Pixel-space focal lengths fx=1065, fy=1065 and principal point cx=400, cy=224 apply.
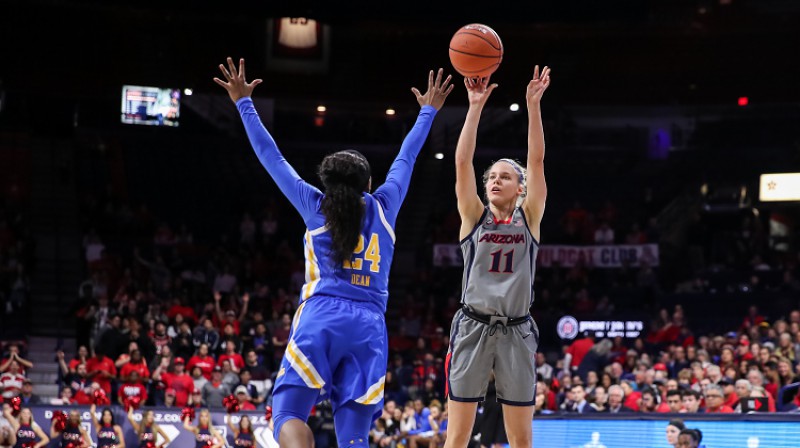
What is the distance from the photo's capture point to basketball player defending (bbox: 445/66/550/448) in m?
6.08

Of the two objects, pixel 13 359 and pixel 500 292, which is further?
pixel 13 359

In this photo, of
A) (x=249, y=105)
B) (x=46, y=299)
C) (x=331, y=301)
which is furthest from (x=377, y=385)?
(x=46, y=299)

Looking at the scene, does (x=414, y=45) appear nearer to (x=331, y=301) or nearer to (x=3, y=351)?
(x=3, y=351)

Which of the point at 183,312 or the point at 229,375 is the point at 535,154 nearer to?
the point at 229,375

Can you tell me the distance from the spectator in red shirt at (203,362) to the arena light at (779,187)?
44.9 feet

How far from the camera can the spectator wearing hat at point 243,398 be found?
1714cm

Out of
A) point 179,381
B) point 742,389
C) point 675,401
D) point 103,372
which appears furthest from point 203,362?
point 742,389

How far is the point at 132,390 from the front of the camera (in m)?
17.5

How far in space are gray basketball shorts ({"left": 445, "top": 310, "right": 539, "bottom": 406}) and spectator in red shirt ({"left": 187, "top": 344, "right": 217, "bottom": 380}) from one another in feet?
41.5

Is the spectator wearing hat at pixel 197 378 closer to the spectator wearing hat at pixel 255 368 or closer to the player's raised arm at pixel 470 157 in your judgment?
the spectator wearing hat at pixel 255 368

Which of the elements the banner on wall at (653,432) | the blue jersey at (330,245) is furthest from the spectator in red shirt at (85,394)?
the blue jersey at (330,245)

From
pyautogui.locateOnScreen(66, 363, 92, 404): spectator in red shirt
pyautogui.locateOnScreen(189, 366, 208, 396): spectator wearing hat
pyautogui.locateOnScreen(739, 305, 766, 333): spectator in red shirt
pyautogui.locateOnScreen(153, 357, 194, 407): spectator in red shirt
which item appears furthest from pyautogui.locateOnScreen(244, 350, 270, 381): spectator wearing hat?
pyautogui.locateOnScreen(739, 305, 766, 333): spectator in red shirt

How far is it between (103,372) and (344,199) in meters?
14.1

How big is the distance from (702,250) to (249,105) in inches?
855
